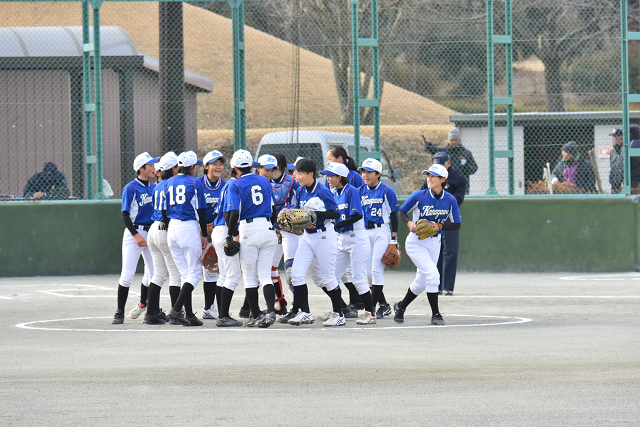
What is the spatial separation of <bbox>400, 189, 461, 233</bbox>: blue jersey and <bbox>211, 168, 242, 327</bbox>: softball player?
193 centimetres

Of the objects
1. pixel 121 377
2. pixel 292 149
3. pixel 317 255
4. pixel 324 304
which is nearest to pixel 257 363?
pixel 121 377

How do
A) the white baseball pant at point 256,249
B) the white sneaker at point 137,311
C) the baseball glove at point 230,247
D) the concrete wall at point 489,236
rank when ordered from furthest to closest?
the concrete wall at point 489,236 → the white sneaker at point 137,311 → the white baseball pant at point 256,249 → the baseball glove at point 230,247

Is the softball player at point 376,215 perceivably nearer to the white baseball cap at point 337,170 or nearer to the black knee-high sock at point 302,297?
the white baseball cap at point 337,170

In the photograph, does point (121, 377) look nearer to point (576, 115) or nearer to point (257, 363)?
point (257, 363)

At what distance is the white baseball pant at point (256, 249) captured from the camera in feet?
31.9

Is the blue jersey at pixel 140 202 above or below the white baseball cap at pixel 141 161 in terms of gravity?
below

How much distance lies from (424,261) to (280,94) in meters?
6.15

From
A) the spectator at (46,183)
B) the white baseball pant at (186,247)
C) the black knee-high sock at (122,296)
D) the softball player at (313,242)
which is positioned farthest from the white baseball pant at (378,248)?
the spectator at (46,183)

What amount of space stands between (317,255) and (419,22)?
26.9ft

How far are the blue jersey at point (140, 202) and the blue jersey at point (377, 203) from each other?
7.90 feet

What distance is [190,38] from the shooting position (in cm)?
1658

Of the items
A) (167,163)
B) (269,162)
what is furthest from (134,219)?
(269,162)

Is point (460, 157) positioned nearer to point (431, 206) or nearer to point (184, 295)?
point (431, 206)

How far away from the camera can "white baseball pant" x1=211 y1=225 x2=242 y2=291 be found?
9.95 meters
